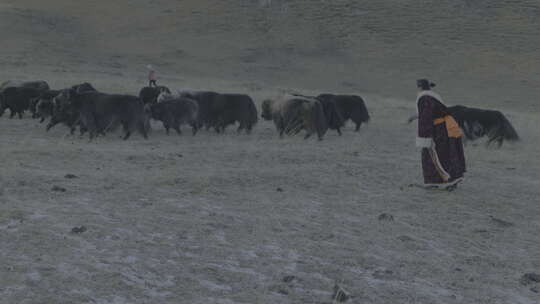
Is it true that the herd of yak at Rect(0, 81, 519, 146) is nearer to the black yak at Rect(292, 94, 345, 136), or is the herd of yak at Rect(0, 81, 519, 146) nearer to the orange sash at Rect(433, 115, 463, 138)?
the black yak at Rect(292, 94, 345, 136)

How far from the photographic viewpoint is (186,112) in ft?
53.3

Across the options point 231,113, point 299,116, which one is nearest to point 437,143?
point 299,116

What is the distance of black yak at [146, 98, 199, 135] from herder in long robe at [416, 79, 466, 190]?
6185mm

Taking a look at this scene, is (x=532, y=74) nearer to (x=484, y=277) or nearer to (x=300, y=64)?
(x=300, y=64)

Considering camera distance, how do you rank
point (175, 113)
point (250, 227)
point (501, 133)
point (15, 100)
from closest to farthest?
point (250, 227) < point (175, 113) < point (501, 133) < point (15, 100)

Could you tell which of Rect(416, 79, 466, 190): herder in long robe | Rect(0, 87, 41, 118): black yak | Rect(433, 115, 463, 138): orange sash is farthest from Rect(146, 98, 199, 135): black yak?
Rect(433, 115, 463, 138): orange sash

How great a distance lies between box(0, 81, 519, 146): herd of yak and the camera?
15.1 meters

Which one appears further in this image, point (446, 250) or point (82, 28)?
point (82, 28)

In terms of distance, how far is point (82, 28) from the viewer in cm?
4322

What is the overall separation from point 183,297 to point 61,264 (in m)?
1.12

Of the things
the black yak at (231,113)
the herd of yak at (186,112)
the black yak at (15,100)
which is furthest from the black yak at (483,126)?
the black yak at (15,100)

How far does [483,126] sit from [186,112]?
5969mm

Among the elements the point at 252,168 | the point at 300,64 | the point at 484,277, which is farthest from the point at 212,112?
the point at 300,64

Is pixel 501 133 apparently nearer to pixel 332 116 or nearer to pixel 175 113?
pixel 332 116
